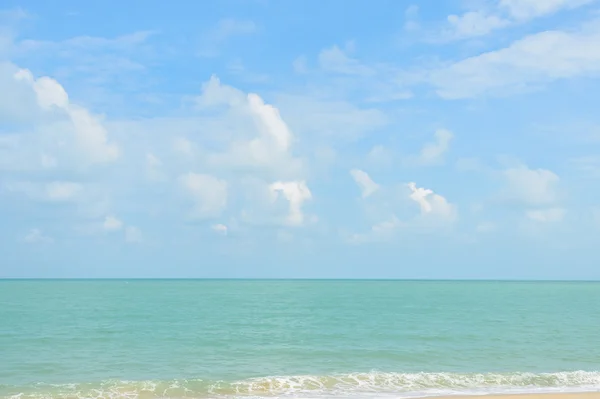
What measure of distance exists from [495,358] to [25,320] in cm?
3367

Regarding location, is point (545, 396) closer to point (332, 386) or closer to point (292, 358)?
point (332, 386)

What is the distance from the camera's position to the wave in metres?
20.1

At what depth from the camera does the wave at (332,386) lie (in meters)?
20.1

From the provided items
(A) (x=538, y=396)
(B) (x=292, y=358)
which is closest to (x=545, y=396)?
(A) (x=538, y=396)

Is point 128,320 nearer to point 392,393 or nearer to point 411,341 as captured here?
point 411,341

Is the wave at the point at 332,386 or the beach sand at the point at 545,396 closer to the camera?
the beach sand at the point at 545,396

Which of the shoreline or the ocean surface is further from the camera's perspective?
the ocean surface

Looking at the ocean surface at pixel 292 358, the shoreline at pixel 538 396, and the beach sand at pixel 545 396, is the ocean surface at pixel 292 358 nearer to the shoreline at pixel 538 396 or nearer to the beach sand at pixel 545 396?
the shoreline at pixel 538 396

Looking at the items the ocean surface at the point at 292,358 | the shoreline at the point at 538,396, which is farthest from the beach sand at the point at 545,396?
the ocean surface at the point at 292,358

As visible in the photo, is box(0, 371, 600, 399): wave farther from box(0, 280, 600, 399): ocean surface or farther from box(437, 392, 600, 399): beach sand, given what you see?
box(437, 392, 600, 399): beach sand

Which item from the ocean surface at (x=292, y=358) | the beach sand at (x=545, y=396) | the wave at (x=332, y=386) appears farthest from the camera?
the ocean surface at (x=292, y=358)

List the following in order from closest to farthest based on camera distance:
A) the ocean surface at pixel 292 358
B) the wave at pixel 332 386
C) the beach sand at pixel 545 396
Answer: the beach sand at pixel 545 396 < the wave at pixel 332 386 < the ocean surface at pixel 292 358

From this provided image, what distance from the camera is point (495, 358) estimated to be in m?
27.3

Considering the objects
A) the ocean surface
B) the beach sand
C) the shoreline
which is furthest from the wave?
the beach sand
